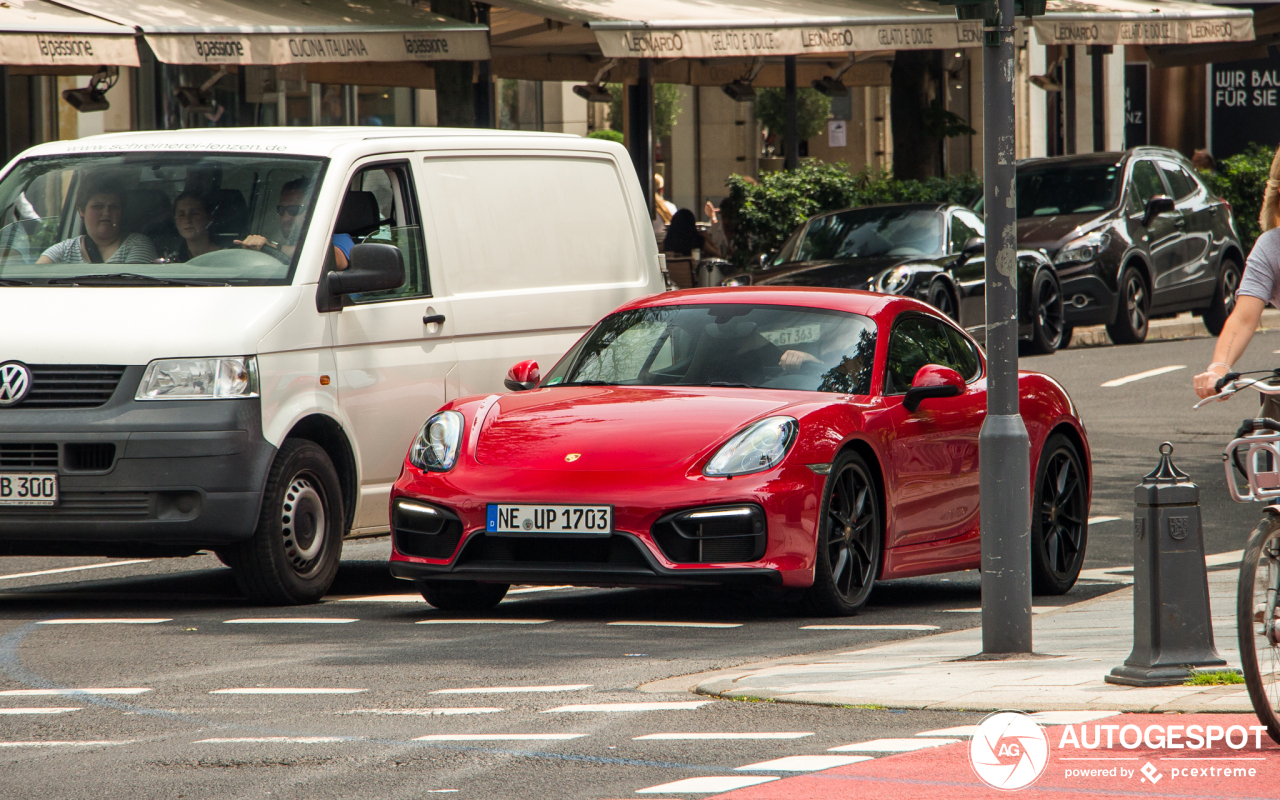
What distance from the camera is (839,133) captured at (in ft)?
153

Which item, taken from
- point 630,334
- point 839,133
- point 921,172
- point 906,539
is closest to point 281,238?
point 630,334

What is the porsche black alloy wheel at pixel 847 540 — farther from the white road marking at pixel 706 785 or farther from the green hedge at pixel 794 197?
the green hedge at pixel 794 197

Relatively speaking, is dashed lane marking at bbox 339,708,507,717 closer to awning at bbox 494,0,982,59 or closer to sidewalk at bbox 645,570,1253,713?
sidewalk at bbox 645,570,1253,713

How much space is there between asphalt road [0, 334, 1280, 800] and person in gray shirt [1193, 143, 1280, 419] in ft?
4.71

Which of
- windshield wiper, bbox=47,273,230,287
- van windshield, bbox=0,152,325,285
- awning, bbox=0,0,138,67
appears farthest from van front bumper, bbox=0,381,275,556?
awning, bbox=0,0,138,67

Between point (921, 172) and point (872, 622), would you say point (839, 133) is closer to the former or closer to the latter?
point (921, 172)

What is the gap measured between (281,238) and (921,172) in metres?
16.8

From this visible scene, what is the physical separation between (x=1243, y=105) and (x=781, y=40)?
58.3ft

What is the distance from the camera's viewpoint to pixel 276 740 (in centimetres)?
625

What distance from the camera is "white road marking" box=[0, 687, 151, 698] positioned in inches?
281

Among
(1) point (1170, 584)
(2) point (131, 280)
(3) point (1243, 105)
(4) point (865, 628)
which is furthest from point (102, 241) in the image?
(3) point (1243, 105)

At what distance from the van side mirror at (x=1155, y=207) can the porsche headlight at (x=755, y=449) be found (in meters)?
14.6

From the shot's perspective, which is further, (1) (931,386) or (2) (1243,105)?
(2) (1243,105)

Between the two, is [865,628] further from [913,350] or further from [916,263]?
[916,263]
